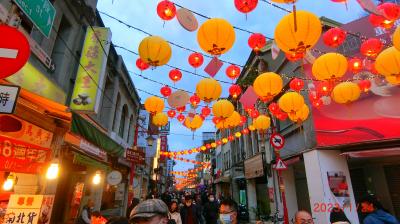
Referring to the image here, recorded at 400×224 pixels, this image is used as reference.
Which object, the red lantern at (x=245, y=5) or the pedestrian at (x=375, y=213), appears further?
the red lantern at (x=245, y=5)

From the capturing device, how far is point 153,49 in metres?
6.41

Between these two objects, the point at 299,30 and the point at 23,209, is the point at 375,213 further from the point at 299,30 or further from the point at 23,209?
the point at 23,209

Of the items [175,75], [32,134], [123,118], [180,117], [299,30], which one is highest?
[123,118]

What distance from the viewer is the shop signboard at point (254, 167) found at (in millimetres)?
18828

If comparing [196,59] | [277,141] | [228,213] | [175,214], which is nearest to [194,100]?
[196,59]

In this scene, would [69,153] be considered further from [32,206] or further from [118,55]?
[118,55]

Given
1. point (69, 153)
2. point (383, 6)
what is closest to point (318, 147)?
point (383, 6)

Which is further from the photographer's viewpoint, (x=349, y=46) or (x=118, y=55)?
(x=118, y=55)

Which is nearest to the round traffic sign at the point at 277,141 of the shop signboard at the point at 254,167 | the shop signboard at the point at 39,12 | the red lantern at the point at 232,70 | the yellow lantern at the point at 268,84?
the yellow lantern at the point at 268,84

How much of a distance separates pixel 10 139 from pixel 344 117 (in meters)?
12.9

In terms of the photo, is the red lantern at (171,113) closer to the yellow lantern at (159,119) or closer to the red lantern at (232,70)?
the yellow lantern at (159,119)

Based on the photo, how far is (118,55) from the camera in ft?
53.1

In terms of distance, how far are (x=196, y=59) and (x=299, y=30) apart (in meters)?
3.93

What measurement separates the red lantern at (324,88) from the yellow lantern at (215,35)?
7.15m
